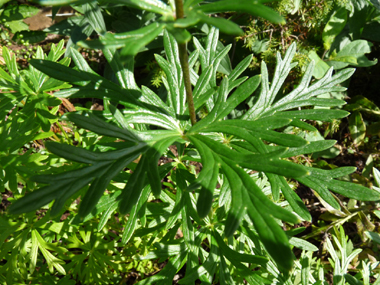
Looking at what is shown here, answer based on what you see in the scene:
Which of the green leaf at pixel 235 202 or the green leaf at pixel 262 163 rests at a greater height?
the green leaf at pixel 262 163

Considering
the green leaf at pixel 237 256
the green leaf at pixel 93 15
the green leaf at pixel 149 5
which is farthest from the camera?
the green leaf at pixel 93 15

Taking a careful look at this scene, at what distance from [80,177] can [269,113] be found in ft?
2.64

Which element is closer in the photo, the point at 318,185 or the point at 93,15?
the point at 318,185

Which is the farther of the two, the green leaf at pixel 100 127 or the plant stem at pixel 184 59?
the green leaf at pixel 100 127

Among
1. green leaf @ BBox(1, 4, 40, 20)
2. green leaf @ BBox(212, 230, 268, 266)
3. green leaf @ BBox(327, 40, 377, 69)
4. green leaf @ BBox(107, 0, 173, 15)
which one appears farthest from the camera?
green leaf @ BBox(1, 4, 40, 20)

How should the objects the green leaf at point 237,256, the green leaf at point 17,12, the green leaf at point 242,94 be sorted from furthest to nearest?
the green leaf at point 17,12
the green leaf at point 237,256
the green leaf at point 242,94

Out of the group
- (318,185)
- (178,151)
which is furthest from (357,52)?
(178,151)

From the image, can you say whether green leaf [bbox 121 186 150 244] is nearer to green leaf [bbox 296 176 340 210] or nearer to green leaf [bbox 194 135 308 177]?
green leaf [bbox 194 135 308 177]

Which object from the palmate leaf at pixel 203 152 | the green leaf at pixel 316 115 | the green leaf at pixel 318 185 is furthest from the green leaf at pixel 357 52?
the green leaf at pixel 318 185

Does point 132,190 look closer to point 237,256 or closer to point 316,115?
point 237,256

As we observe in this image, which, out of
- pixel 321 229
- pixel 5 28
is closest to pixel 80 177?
pixel 321 229

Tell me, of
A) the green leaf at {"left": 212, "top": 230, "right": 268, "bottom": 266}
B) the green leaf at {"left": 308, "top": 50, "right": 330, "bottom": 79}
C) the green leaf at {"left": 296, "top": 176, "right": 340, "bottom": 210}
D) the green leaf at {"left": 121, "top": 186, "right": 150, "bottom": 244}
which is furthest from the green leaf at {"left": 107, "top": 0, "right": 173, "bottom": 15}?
the green leaf at {"left": 308, "top": 50, "right": 330, "bottom": 79}

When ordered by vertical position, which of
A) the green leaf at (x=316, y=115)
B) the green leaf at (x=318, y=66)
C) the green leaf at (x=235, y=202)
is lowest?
the green leaf at (x=318, y=66)

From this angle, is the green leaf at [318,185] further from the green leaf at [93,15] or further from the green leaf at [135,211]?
the green leaf at [93,15]
